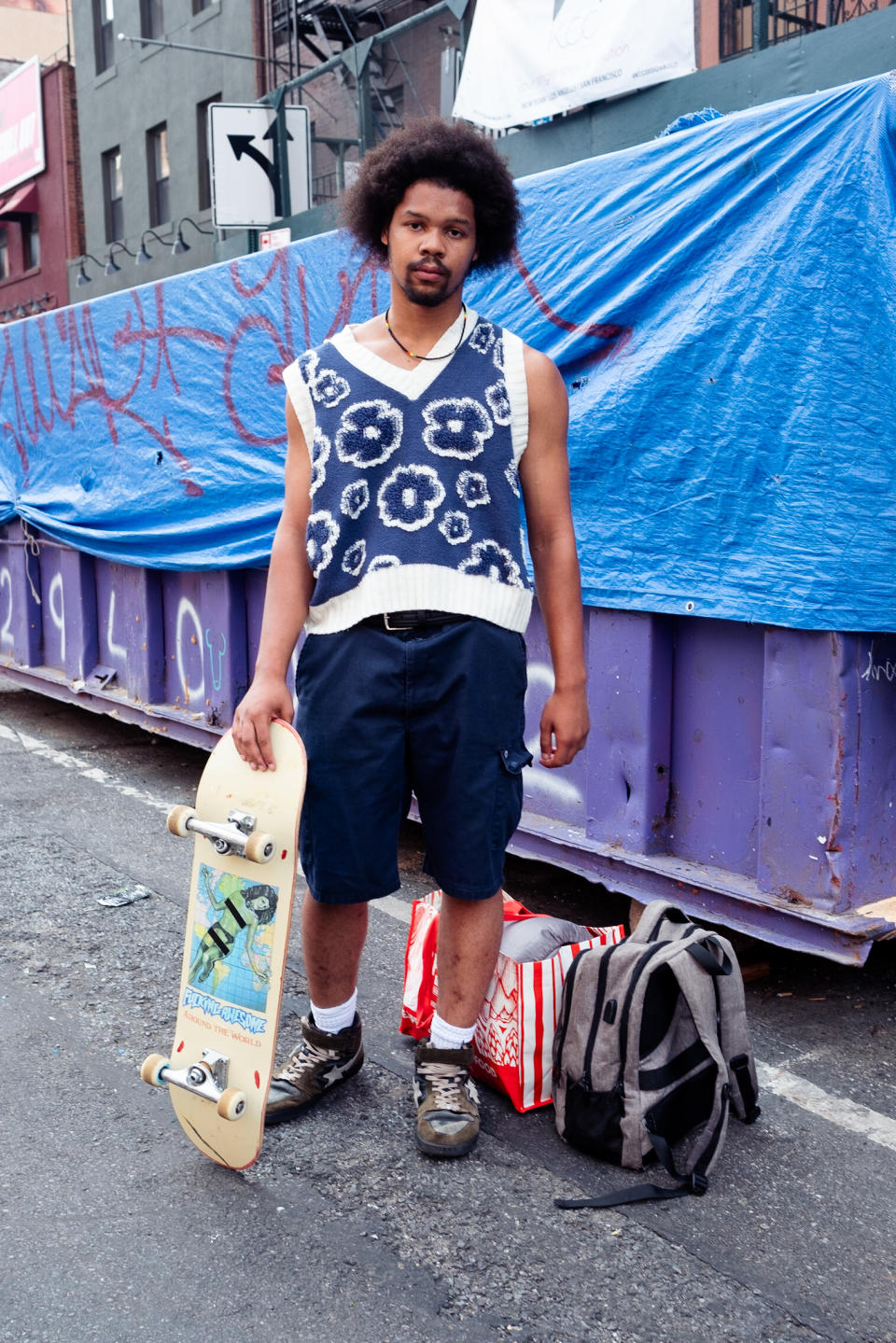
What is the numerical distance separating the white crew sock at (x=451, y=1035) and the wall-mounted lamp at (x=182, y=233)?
1766 centimetres

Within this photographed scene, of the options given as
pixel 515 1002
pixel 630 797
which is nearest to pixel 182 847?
pixel 630 797

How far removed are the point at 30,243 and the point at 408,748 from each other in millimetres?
26364

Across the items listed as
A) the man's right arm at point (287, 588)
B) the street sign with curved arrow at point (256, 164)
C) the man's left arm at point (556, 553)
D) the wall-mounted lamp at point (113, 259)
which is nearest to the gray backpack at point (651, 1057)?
the man's left arm at point (556, 553)

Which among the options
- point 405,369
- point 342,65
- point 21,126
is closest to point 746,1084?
point 405,369

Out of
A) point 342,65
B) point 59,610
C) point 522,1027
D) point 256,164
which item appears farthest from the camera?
point 342,65

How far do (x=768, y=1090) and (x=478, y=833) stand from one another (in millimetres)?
A: 1012

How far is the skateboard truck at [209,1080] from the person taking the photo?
2.53m

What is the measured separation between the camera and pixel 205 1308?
2.21 meters

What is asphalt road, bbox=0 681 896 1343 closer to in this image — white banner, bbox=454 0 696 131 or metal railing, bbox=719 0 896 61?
metal railing, bbox=719 0 896 61

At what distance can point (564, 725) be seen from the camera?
278cm

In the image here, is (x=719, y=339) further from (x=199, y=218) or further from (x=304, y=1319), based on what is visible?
(x=199, y=218)

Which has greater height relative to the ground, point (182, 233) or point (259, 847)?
point (182, 233)

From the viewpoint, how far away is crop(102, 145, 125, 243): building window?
22.9 metres

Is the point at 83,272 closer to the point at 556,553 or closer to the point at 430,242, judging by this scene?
the point at 430,242
